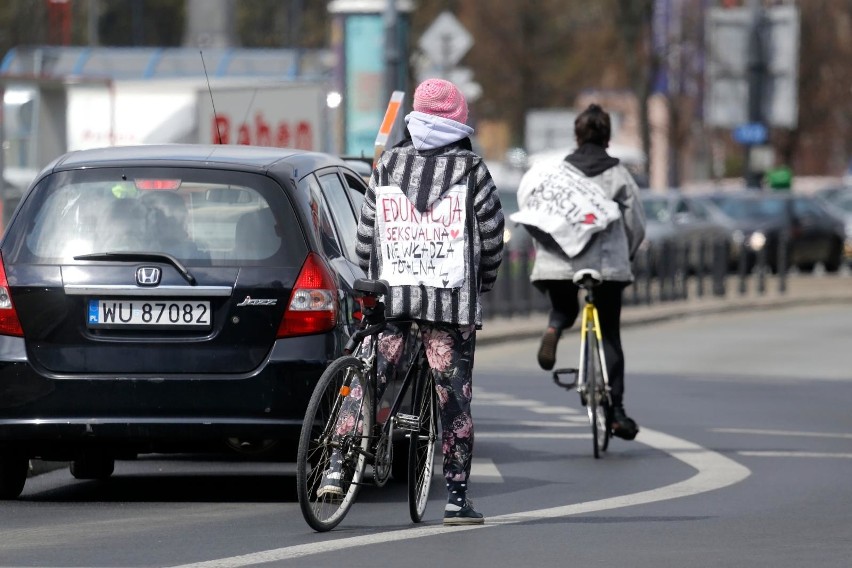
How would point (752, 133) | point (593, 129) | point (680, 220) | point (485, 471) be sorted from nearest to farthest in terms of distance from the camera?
point (485, 471) < point (593, 129) < point (680, 220) < point (752, 133)

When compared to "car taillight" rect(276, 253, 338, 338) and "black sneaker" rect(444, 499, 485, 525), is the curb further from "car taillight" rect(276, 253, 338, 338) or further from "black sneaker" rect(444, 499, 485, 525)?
"black sneaker" rect(444, 499, 485, 525)

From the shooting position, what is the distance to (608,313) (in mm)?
12125

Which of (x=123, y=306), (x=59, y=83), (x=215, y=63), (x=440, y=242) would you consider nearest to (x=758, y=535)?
(x=440, y=242)

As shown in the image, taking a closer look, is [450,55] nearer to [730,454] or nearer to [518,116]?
[730,454]

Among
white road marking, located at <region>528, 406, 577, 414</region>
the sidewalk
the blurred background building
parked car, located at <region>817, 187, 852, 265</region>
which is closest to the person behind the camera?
white road marking, located at <region>528, 406, 577, 414</region>

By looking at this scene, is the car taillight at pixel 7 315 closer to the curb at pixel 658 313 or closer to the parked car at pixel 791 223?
the curb at pixel 658 313

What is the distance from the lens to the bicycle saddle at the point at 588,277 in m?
11.9

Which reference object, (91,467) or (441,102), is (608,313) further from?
(441,102)

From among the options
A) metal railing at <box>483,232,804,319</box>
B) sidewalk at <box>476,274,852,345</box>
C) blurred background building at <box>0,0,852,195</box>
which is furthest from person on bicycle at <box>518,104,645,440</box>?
metal railing at <box>483,232,804,319</box>

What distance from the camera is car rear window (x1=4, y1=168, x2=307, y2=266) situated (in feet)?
30.8

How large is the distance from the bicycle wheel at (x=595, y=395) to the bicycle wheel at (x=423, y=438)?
290cm

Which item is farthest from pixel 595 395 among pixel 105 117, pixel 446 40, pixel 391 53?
pixel 105 117

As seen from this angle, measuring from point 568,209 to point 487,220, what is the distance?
3.27 metres

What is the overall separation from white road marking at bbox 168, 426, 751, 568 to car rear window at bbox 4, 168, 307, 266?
138cm
